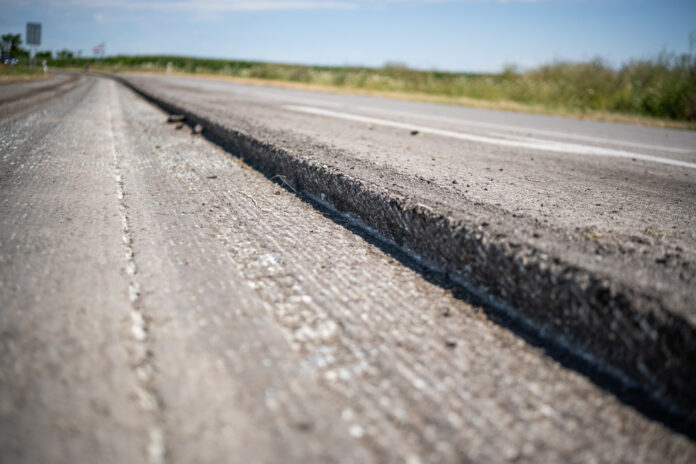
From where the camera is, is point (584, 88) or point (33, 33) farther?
point (33, 33)

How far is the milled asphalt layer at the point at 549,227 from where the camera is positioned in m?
0.99

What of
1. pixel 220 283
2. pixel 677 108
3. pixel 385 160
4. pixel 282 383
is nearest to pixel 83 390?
pixel 282 383

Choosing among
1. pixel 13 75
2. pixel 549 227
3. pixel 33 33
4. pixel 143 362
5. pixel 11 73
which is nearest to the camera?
pixel 143 362

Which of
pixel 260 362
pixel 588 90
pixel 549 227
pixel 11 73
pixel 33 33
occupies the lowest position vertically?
pixel 260 362

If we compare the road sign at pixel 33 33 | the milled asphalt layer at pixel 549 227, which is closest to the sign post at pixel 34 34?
the road sign at pixel 33 33

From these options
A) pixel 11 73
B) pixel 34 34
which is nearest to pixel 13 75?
pixel 11 73

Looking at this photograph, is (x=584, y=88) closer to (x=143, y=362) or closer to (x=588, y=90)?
(x=588, y=90)

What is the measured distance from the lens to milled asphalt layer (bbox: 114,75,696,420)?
3.26 feet

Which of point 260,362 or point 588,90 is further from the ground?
point 588,90

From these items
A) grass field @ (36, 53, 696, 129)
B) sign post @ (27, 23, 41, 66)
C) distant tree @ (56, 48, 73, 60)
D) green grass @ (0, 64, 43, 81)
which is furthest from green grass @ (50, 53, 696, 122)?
distant tree @ (56, 48, 73, 60)

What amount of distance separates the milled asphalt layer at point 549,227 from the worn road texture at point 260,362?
0.40 feet

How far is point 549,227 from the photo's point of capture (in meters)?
1.55

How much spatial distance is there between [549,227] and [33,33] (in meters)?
43.5

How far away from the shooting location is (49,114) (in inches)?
224
